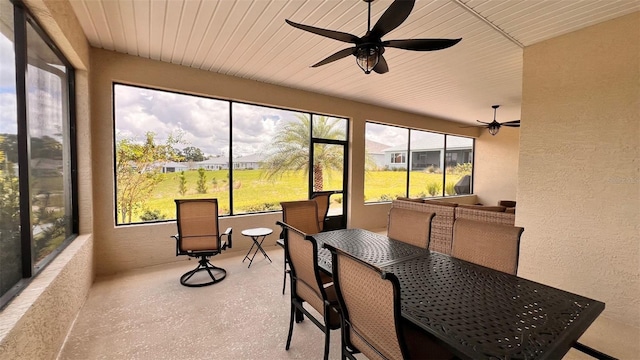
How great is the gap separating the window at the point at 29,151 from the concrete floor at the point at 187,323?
0.74 meters

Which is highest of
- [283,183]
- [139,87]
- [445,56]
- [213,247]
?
[445,56]

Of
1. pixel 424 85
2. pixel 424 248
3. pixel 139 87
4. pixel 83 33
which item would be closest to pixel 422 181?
pixel 424 85

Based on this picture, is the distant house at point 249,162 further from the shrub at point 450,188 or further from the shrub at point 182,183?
the shrub at point 450,188

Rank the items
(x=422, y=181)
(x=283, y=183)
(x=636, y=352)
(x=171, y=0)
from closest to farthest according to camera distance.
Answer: (x=636, y=352)
(x=171, y=0)
(x=283, y=183)
(x=422, y=181)

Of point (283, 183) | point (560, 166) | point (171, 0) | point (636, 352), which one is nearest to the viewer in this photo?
point (636, 352)

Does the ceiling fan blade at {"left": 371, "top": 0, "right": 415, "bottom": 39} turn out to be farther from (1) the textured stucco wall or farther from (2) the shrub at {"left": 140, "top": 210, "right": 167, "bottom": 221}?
(2) the shrub at {"left": 140, "top": 210, "right": 167, "bottom": 221}

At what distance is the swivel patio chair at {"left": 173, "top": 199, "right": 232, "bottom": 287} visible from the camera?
317cm

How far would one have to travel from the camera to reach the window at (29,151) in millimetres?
1518

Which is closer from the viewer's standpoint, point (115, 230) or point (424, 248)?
point (424, 248)

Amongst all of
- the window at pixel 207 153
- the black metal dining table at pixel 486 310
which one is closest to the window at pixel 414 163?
the window at pixel 207 153

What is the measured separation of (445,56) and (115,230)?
15.8 feet

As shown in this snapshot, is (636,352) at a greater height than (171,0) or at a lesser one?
lesser

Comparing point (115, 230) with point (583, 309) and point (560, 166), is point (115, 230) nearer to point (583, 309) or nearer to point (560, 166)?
point (583, 309)

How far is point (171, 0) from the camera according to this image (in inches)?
87.7
